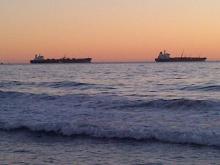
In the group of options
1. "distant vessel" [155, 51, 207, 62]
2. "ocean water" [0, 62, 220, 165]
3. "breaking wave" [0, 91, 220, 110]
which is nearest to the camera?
"ocean water" [0, 62, 220, 165]

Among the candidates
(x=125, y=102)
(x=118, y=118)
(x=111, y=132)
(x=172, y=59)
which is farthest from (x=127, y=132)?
(x=172, y=59)

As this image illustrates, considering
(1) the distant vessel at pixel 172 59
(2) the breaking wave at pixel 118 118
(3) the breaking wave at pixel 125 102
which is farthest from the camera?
(1) the distant vessel at pixel 172 59

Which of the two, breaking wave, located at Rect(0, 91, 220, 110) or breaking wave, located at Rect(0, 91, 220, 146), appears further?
breaking wave, located at Rect(0, 91, 220, 110)

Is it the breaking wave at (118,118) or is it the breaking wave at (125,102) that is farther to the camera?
the breaking wave at (125,102)

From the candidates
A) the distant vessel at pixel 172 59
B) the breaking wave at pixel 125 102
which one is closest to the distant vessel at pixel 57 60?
the distant vessel at pixel 172 59

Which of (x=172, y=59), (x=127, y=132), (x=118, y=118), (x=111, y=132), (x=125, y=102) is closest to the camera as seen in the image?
(x=127, y=132)

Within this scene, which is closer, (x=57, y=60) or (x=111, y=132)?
(x=111, y=132)

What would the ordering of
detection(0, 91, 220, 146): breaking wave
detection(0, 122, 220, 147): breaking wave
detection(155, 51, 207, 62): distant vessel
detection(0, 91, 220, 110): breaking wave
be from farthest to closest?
detection(155, 51, 207, 62): distant vessel, detection(0, 91, 220, 110): breaking wave, detection(0, 91, 220, 146): breaking wave, detection(0, 122, 220, 147): breaking wave

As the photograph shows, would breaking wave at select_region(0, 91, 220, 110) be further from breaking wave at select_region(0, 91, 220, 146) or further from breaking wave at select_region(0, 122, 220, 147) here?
breaking wave at select_region(0, 122, 220, 147)

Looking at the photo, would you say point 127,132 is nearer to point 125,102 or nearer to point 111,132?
point 111,132

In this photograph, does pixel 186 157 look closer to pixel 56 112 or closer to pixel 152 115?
pixel 152 115

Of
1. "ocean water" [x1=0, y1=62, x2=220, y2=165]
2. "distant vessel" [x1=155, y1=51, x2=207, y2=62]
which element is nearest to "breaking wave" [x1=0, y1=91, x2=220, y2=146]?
"ocean water" [x1=0, y1=62, x2=220, y2=165]

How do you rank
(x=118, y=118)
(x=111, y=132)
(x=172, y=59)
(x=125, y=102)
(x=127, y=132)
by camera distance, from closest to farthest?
(x=127, y=132), (x=111, y=132), (x=118, y=118), (x=125, y=102), (x=172, y=59)

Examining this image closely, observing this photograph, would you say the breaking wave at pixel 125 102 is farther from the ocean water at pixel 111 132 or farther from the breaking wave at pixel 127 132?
the breaking wave at pixel 127 132
